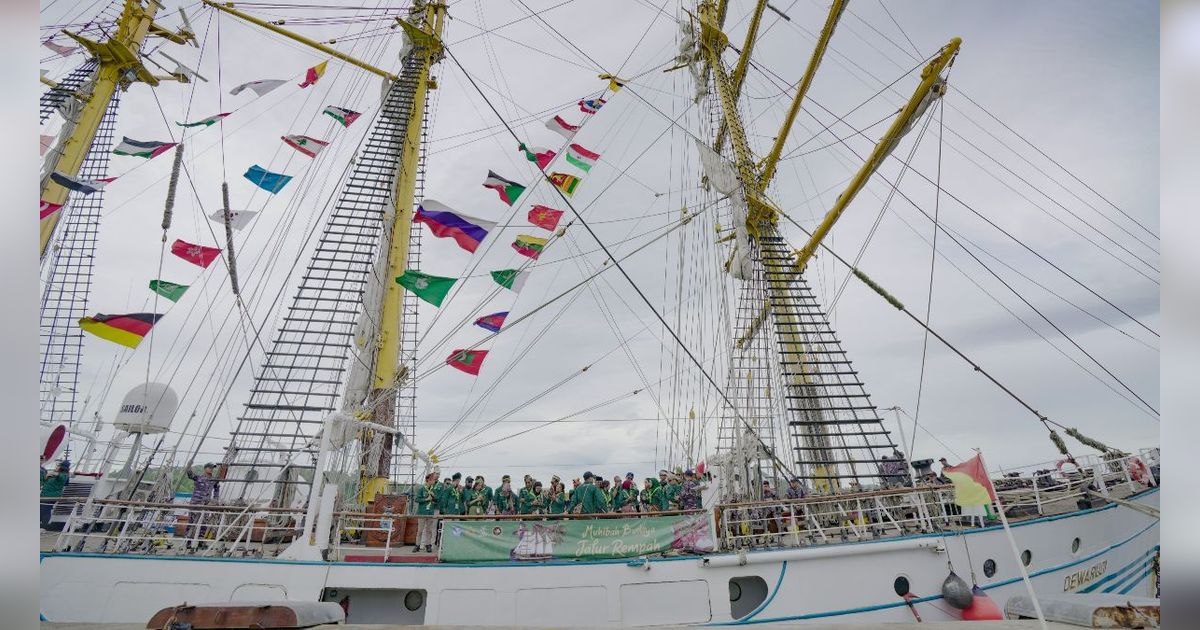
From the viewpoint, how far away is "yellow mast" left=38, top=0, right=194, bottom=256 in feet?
50.1

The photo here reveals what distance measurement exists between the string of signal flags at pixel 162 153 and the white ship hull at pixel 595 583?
3.74 meters

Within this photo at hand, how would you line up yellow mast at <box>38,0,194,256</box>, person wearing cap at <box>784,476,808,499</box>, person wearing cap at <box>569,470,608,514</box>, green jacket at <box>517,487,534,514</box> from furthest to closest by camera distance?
1. yellow mast at <box>38,0,194,256</box>
2. person wearing cap at <box>784,476,808,499</box>
3. green jacket at <box>517,487,534,514</box>
4. person wearing cap at <box>569,470,608,514</box>

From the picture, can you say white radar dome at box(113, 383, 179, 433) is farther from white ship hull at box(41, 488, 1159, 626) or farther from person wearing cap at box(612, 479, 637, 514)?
person wearing cap at box(612, 479, 637, 514)

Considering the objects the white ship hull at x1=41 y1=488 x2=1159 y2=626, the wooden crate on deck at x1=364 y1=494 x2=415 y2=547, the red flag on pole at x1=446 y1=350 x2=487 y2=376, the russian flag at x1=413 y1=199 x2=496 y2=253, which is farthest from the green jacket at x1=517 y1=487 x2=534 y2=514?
the russian flag at x1=413 y1=199 x2=496 y2=253

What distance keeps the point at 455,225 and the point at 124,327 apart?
5964 millimetres

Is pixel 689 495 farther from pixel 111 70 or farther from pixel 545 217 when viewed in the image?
pixel 111 70

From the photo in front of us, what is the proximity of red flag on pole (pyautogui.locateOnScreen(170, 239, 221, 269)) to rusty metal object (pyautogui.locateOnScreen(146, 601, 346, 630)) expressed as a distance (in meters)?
10.6

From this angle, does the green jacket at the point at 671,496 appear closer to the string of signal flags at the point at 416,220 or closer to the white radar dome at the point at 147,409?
the string of signal flags at the point at 416,220

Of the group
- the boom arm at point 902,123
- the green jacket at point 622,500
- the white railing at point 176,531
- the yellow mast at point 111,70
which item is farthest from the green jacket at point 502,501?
the yellow mast at point 111,70

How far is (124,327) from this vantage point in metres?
9.75

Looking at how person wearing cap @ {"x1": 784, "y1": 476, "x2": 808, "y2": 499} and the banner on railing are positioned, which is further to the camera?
person wearing cap @ {"x1": 784, "y1": 476, "x2": 808, "y2": 499}

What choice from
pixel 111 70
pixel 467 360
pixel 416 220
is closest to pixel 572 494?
pixel 467 360
